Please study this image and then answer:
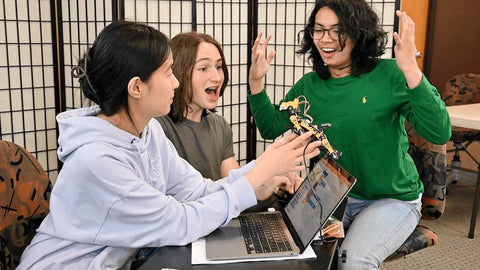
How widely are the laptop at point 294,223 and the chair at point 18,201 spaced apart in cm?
53

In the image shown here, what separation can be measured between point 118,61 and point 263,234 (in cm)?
59

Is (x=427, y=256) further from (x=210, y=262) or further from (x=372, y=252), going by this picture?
(x=210, y=262)

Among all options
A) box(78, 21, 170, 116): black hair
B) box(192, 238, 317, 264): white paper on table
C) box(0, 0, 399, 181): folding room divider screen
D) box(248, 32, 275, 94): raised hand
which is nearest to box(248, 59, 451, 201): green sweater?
box(248, 32, 275, 94): raised hand

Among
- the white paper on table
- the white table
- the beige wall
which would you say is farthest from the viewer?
the beige wall

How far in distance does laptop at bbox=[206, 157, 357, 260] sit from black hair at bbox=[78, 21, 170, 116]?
45 centimetres

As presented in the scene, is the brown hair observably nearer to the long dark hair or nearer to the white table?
the long dark hair

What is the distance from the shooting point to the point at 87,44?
2896 mm

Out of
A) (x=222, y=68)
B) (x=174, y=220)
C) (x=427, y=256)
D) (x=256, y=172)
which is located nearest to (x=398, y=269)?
(x=427, y=256)

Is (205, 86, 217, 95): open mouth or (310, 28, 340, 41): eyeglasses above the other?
(310, 28, 340, 41): eyeglasses

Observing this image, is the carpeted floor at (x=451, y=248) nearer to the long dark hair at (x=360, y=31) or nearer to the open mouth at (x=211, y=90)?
the long dark hair at (x=360, y=31)

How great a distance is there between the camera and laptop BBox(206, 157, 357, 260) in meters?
1.19

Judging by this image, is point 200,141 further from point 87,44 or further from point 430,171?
point 87,44

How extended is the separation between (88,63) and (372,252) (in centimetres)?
103

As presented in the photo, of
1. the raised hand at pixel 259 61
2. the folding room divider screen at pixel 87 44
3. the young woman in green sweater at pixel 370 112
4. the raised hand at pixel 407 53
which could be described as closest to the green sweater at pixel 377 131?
the young woman in green sweater at pixel 370 112
